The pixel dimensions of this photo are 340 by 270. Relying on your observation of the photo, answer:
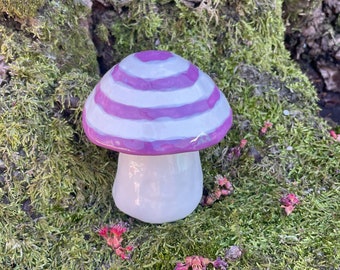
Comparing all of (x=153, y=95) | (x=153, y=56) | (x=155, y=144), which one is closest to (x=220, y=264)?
(x=155, y=144)

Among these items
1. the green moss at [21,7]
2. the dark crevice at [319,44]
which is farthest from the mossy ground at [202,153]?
the dark crevice at [319,44]

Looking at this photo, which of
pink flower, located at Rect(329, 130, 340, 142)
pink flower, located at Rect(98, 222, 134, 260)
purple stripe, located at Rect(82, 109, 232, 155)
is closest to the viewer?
purple stripe, located at Rect(82, 109, 232, 155)

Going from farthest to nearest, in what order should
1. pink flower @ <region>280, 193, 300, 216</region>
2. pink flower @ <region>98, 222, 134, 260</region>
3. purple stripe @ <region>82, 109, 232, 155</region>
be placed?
pink flower @ <region>280, 193, 300, 216</region> < pink flower @ <region>98, 222, 134, 260</region> < purple stripe @ <region>82, 109, 232, 155</region>

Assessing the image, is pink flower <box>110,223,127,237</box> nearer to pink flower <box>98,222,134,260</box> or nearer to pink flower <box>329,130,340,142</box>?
pink flower <box>98,222,134,260</box>

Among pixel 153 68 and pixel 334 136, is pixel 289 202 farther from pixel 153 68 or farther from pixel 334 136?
pixel 153 68

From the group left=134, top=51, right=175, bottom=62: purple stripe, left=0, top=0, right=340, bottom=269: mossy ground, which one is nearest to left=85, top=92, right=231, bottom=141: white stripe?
left=134, top=51, right=175, bottom=62: purple stripe

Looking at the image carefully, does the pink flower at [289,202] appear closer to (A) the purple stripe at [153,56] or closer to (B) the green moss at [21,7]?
(A) the purple stripe at [153,56]

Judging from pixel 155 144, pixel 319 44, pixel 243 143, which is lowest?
pixel 243 143

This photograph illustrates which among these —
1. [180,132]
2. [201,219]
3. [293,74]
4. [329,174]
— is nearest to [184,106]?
[180,132]
